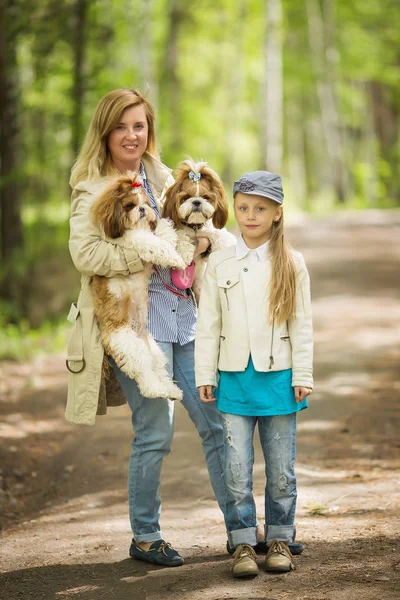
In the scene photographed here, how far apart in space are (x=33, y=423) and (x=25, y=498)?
6.79ft

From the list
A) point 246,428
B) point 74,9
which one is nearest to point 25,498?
point 246,428

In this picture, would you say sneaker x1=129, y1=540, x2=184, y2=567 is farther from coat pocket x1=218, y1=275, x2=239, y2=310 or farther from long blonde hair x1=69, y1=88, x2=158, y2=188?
long blonde hair x1=69, y1=88, x2=158, y2=188

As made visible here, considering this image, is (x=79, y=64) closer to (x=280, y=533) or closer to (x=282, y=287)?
(x=282, y=287)

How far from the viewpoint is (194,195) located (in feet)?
14.6

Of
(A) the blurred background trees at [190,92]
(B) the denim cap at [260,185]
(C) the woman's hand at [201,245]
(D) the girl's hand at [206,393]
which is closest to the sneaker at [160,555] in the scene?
(D) the girl's hand at [206,393]

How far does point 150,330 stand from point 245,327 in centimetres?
57

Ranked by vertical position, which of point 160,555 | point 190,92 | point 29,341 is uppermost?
point 190,92

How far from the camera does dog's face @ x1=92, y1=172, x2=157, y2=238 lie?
436 centimetres

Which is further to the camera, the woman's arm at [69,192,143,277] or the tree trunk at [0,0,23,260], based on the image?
the tree trunk at [0,0,23,260]

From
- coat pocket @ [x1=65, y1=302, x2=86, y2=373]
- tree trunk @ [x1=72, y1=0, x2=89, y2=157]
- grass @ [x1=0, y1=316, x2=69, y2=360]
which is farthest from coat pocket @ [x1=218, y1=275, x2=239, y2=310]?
tree trunk @ [x1=72, y1=0, x2=89, y2=157]

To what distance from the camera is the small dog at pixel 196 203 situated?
4430 mm

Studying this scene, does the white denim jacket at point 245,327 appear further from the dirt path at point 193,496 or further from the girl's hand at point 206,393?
the dirt path at point 193,496

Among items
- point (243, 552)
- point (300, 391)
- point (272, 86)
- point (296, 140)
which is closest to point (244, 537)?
point (243, 552)

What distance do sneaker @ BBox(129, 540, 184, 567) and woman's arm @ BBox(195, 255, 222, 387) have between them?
3.19 feet
